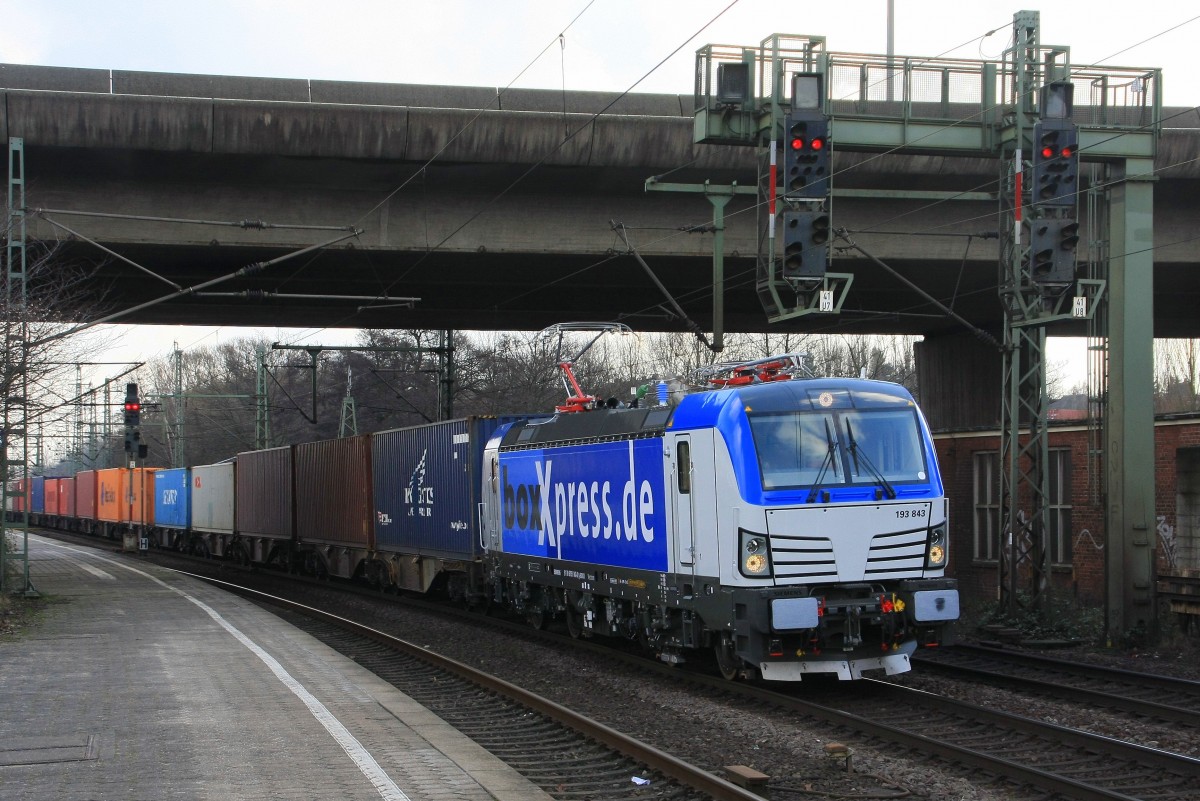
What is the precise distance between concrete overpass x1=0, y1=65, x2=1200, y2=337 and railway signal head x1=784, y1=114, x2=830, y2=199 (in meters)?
4.49

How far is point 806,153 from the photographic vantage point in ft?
→ 53.4

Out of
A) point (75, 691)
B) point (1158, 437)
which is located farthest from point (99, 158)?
point (1158, 437)

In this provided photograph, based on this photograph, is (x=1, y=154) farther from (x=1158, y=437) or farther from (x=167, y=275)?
(x=1158, y=437)

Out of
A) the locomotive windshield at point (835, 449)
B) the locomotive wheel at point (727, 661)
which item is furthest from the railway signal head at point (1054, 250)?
the locomotive wheel at point (727, 661)

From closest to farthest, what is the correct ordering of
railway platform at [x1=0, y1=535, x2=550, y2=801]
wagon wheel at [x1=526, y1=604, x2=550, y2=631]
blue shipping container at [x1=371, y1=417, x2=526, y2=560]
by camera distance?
1. railway platform at [x1=0, y1=535, x2=550, y2=801]
2. wagon wheel at [x1=526, y1=604, x2=550, y2=631]
3. blue shipping container at [x1=371, y1=417, x2=526, y2=560]

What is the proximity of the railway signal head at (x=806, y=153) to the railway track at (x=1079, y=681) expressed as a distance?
6105mm

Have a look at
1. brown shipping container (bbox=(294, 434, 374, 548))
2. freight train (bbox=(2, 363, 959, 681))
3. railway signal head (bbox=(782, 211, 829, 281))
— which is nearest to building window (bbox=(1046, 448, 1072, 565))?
railway signal head (bbox=(782, 211, 829, 281))

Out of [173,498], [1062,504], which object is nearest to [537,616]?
[1062,504]

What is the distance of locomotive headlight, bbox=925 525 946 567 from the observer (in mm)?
11969

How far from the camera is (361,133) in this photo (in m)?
22.1

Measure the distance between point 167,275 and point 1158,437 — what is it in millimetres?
19443

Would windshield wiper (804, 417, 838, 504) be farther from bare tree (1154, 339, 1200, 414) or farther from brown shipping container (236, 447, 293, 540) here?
bare tree (1154, 339, 1200, 414)

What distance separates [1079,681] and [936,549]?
2679 mm

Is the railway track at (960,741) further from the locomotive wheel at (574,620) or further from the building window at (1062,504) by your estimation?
the building window at (1062,504)
